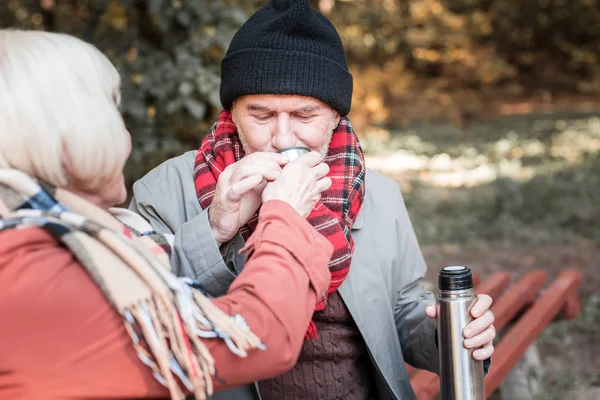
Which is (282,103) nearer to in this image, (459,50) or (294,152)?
(294,152)

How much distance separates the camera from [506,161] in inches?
437

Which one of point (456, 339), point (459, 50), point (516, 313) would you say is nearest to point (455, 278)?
point (456, 339)

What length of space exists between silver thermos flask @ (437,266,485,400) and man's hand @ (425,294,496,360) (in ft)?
0.05

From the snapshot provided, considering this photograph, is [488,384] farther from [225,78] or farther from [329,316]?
[225,78]

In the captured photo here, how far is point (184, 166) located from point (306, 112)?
0.43 meters

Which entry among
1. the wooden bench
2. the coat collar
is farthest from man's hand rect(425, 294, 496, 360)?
the wooden bench

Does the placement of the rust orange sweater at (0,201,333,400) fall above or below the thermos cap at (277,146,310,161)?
below

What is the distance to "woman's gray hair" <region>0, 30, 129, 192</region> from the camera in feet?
4.73

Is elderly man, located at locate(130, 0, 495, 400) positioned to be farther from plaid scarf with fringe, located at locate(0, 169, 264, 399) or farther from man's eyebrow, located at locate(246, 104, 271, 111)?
plaid scarf with fringe, located at locate(0, 169, 264, 399)

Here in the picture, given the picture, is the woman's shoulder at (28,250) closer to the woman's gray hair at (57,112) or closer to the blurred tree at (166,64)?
the woman's gray hair at (57,112)

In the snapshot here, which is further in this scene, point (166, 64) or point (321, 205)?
point (166, 64)

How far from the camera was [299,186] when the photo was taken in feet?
5.91

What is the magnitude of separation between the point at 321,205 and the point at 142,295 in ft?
3.04

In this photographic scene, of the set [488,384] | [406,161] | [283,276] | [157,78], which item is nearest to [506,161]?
[406,161]
